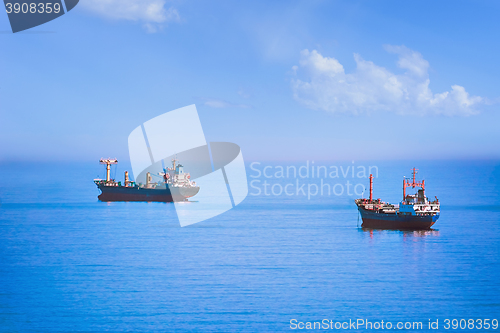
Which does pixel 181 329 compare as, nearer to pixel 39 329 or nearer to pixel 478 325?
pixel 39 329

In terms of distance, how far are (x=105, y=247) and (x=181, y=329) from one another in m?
29.7

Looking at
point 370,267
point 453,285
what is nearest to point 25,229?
point 370,267

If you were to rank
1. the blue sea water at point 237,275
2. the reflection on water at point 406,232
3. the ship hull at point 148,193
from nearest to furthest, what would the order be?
the blue sea water at point 237,275
the reflection on water at point 406,232
the ship hull at point 148,193

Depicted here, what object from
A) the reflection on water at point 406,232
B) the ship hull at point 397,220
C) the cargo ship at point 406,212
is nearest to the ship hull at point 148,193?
the cargo ship at point 406,212

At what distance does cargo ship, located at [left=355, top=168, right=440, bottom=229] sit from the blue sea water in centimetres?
197

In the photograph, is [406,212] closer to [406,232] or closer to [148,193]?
[406,232]

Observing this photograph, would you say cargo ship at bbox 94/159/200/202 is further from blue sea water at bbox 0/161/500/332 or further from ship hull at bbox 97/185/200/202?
blue sea water at bbox 0/161/500/332

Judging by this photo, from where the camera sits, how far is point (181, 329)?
29.7 metres

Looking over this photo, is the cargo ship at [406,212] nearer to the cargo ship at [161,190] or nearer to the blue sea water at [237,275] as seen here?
the blue sea water at [237,275]

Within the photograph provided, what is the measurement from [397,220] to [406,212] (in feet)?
5.71

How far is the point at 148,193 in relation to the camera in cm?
11631

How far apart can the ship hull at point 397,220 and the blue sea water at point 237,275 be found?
1.49m

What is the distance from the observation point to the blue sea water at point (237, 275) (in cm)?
3219

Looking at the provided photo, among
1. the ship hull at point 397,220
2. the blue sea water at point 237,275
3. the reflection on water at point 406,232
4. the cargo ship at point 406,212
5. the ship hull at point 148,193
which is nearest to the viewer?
the blue sea water at point 237,275
